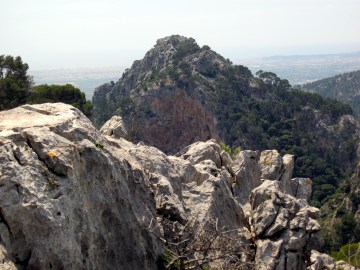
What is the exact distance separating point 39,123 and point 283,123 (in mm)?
101249

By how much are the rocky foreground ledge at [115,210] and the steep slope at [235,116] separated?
271 ft

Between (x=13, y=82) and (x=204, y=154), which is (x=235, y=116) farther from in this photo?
(x=204, y=154)

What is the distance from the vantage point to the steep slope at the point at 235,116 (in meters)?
104

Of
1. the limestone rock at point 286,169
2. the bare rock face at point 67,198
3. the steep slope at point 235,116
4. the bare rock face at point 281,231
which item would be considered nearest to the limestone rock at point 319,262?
the bare rock face at point 281,231

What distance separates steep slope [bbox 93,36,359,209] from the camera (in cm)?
10438

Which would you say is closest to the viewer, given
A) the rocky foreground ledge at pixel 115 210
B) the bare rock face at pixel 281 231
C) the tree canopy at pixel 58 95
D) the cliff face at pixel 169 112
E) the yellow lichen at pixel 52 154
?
the rocky foreground ledge at pixel 115 210

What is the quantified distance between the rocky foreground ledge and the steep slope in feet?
271

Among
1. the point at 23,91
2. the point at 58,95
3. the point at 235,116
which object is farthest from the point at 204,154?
the point at 235,116

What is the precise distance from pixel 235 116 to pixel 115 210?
97.2 metres

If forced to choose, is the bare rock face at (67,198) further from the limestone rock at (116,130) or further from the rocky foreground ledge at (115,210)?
the limestone rock at (116,130)

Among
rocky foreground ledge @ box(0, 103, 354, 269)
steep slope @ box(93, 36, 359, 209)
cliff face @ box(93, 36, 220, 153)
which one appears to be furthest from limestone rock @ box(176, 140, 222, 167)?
cliff face @ box(93, 36, 220, 153)

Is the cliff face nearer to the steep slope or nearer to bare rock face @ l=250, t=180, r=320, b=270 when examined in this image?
the steep slope

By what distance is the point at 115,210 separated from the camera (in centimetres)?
1224

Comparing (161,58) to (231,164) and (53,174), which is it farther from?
(53,174)
